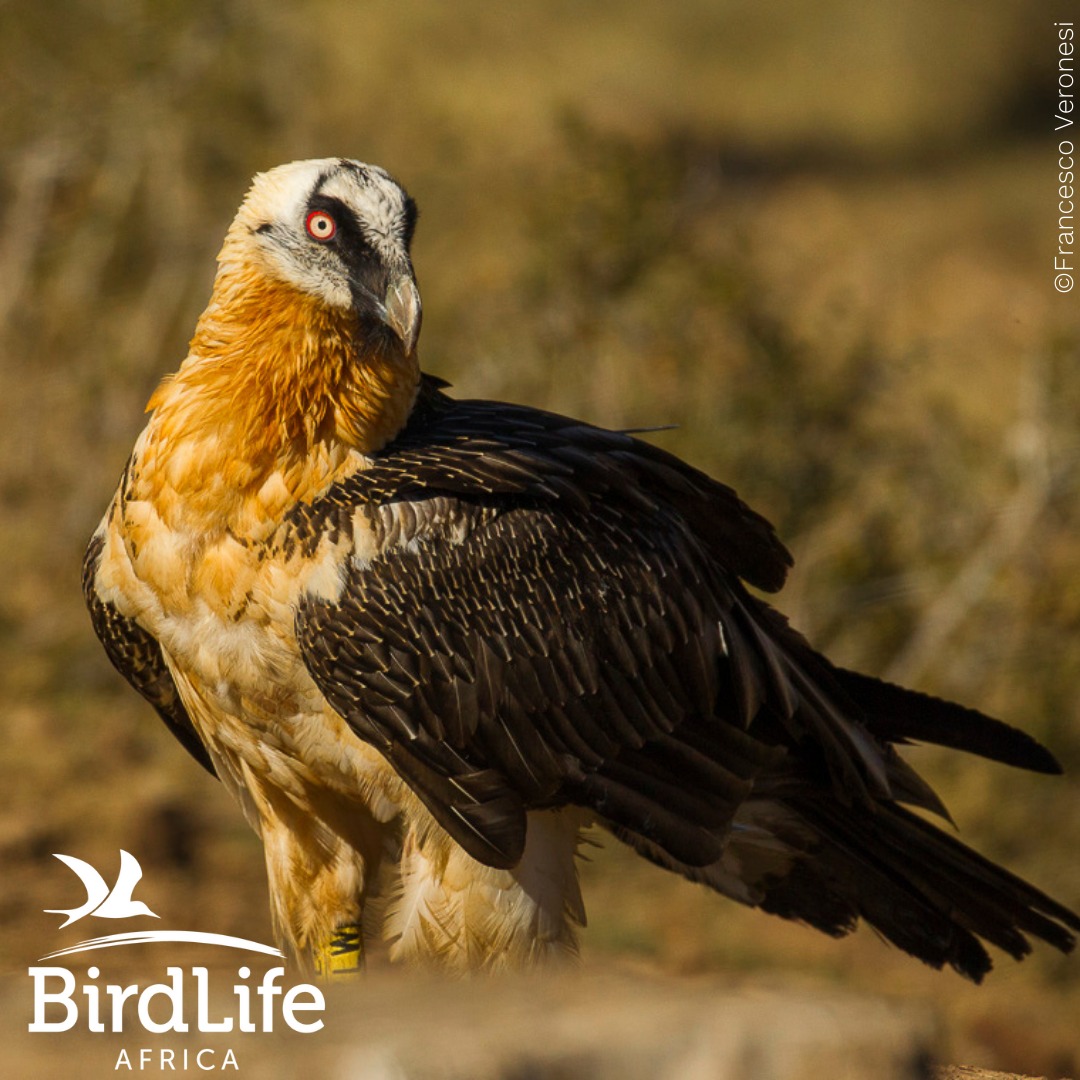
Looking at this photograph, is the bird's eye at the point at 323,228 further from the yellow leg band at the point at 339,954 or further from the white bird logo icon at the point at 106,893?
the white bird logo icon at the point at 106,893

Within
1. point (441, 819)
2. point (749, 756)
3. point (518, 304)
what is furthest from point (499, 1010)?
point (518, 304)

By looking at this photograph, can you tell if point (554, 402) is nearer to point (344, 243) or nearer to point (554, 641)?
point (554, 641)

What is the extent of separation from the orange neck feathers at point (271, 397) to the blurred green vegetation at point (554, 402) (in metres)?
2.97

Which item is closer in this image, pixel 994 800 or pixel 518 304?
pixel 994 800

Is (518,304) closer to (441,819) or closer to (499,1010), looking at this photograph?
(441,819)

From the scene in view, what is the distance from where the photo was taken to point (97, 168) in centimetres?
1159

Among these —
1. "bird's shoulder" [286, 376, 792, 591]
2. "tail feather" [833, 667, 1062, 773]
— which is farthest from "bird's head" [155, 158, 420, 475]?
"tail feather" [833, 667, 1062, 773]

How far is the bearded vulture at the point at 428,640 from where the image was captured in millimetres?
4652

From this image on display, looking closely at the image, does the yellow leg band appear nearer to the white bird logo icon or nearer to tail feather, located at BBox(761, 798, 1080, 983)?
tail feather, located at BBox(761, 798, 1080, 983)

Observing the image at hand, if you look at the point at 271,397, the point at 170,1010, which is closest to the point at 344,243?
the point at 271,397

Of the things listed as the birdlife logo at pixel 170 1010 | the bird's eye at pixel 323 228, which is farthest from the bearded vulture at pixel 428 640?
the birdlife logo at pixel 170 1010

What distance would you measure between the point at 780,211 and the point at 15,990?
68.5 ft

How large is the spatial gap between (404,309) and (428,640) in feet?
3.00

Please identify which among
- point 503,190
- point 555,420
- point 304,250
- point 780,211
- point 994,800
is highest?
point 780,211
